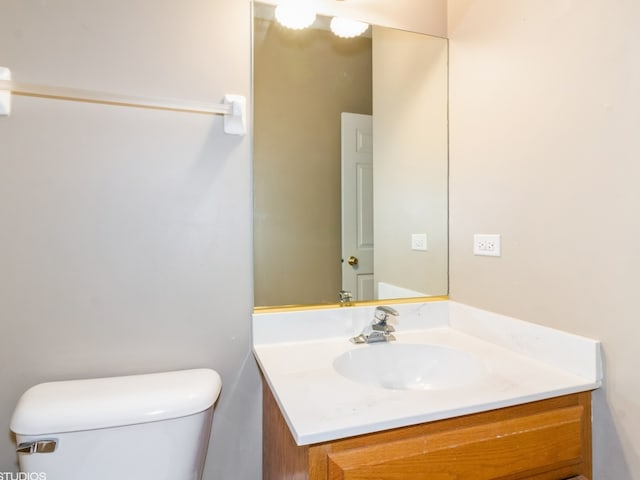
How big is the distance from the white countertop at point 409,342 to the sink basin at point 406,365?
27 millimetres

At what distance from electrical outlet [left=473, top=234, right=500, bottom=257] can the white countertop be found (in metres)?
0.21

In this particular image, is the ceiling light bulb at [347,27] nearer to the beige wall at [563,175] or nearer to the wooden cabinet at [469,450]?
the beige wall at [563,175]

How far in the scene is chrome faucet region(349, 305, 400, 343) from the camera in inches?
46.2

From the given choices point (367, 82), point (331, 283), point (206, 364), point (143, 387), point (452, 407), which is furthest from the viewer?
point (367, 82)

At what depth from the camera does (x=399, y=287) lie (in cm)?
140

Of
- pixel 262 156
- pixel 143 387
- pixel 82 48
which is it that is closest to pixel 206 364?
pixel 143 387

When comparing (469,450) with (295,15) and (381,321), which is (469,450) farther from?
(295,15)

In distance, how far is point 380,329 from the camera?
3.91ft

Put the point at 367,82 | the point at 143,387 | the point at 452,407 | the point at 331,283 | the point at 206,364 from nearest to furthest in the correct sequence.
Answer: the point at 452,407
the point at 143,387
the point at 206,364
the point at 331,283
the point at 367,82

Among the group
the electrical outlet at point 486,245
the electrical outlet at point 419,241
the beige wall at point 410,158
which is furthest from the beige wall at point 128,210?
the electrical outlet at point 486,245

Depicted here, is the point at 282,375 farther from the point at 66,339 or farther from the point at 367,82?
the point at 367,82

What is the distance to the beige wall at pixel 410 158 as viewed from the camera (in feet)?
4.57

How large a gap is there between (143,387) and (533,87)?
139 cm

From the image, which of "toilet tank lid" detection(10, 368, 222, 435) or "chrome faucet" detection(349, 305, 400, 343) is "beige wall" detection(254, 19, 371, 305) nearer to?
"chrome faucet" detection(349, 305, 400, 343)
